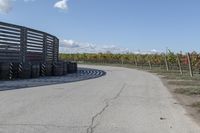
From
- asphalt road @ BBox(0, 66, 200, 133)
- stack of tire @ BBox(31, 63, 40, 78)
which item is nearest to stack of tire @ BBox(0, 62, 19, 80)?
stack of tire @ BBox(31, 63, 40, 78)

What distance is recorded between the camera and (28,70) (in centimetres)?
2559

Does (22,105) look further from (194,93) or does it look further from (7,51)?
(7,51)

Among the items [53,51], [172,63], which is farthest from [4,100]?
[172,63]

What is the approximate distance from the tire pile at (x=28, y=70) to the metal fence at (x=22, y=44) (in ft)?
4.66

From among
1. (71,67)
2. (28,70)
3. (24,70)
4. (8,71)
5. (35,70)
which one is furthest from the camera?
(71,67)

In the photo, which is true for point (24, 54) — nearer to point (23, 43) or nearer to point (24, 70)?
point (23, 43)

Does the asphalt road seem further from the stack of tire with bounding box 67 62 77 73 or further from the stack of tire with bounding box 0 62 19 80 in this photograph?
the stack of tire with bounding box 67 62 77 73

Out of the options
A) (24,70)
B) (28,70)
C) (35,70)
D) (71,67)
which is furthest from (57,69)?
(71,67)

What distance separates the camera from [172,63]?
63281mm

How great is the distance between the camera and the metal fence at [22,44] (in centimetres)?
2650

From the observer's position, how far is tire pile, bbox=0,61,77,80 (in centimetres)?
2375

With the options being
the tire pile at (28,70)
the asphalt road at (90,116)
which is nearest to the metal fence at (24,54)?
the tire pile at (28,70)

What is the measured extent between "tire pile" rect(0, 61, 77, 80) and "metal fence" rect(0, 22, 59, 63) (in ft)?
4.66

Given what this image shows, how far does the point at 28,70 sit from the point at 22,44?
407cm
